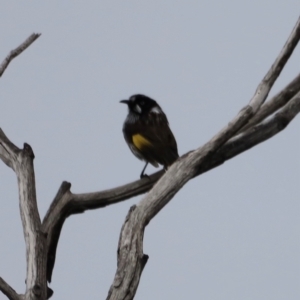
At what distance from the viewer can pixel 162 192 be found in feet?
16.6

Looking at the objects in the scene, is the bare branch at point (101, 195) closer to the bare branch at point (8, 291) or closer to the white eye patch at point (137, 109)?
the bare branch at point (8, 291)

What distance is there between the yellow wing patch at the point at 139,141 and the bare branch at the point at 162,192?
219 centimetres

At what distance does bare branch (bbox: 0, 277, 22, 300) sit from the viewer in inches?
183

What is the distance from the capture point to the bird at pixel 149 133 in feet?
24.1

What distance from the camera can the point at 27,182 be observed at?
5480 millimetres

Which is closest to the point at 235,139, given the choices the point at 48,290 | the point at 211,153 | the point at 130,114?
the point at 211,153

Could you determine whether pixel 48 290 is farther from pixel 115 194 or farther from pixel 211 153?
pixel 211 153

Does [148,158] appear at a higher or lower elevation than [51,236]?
higher

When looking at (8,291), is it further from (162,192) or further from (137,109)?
(137,109)

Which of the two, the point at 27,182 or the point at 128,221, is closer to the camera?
the point at 128,221

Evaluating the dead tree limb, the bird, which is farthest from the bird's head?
the dead tree limb

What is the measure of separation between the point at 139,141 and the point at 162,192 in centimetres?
264

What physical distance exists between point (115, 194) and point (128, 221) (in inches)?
49.0

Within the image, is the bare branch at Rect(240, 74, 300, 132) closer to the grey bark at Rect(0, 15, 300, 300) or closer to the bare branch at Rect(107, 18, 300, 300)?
the grey bark at Rect(0, 15, 300, 300)
